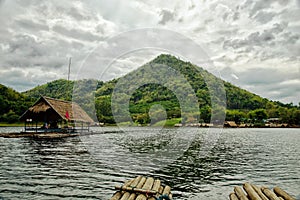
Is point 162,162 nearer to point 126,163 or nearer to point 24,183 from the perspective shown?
point 126,163

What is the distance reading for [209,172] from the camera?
1468 centimetres

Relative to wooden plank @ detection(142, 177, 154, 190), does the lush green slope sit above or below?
above

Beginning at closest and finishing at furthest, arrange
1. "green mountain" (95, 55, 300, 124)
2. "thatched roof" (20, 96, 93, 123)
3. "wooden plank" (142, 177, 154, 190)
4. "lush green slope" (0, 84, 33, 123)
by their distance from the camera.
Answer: "wooden plank" (142, 177, 154, 190), "thatched roof" (20, 96, 93, 123), "green mountain" (95, 55, 300, 124), "lush green slope" (0, 84, 33, 123)

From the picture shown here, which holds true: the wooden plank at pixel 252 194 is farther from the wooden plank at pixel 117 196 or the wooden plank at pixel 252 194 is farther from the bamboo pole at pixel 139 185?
the wooden plank at pixel 117 196

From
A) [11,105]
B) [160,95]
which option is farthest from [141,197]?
[11,105]

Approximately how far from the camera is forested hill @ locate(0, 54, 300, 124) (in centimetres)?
4716

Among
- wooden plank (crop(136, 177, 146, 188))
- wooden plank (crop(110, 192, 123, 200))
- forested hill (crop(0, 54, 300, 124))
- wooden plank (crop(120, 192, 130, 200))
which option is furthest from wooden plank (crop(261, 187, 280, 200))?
forested hill (crop(0, 54, 300, 124))

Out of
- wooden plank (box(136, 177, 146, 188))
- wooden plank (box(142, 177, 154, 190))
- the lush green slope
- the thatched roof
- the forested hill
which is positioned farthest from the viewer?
the lush green slope

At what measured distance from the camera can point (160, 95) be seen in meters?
85.4

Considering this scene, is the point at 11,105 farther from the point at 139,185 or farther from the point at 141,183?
the point at 139,185

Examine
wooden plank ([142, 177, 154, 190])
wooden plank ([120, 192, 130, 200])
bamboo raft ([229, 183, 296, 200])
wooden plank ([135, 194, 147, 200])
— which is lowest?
bamboo raft ([229, 183, 296, 200])

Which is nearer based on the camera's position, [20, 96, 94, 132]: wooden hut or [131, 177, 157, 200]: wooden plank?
[131, 177, 157, 200]: wooden plank

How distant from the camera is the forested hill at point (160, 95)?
155 feet

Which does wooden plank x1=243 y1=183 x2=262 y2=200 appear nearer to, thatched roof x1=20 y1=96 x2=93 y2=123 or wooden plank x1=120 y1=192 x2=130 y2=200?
wooden plank x1=120 y1=192 x2=130 y2=200
